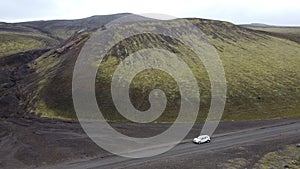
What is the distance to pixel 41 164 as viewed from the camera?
45.6 metres

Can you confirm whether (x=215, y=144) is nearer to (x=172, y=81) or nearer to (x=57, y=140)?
(x=57, y=140)

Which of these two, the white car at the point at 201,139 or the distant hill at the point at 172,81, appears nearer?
the white car at the point at 201,139

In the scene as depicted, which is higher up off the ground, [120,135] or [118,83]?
[118,83]

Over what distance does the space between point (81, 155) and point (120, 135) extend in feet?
36.2

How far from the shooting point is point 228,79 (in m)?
88.4

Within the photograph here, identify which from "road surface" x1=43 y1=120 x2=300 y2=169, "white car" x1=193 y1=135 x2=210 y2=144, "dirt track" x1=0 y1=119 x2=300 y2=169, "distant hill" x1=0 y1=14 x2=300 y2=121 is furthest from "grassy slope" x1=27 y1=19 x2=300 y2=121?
"white car" x1=193 y1=135 x2=210 y2=144

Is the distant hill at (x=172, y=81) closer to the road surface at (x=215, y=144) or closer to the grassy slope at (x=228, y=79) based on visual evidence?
the grassy slope at (x=228, y=79)

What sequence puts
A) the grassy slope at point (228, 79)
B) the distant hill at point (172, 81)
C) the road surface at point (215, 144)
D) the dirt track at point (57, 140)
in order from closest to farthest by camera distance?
the road surface at point (215, 144) → the dirt track at point (57, 140) → the grassy slope at point (228, 79) → the distant hill at point (172, 81)

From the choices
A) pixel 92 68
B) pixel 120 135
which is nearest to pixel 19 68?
pixel 92 68

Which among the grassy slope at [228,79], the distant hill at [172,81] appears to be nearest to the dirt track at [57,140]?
the distant hill at [172,81]

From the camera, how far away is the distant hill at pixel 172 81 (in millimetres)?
73875

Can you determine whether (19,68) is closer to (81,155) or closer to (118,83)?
(118,83)

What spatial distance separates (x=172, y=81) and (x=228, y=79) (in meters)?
15.1

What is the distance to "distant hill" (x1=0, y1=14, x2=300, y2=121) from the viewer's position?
73.9 m
